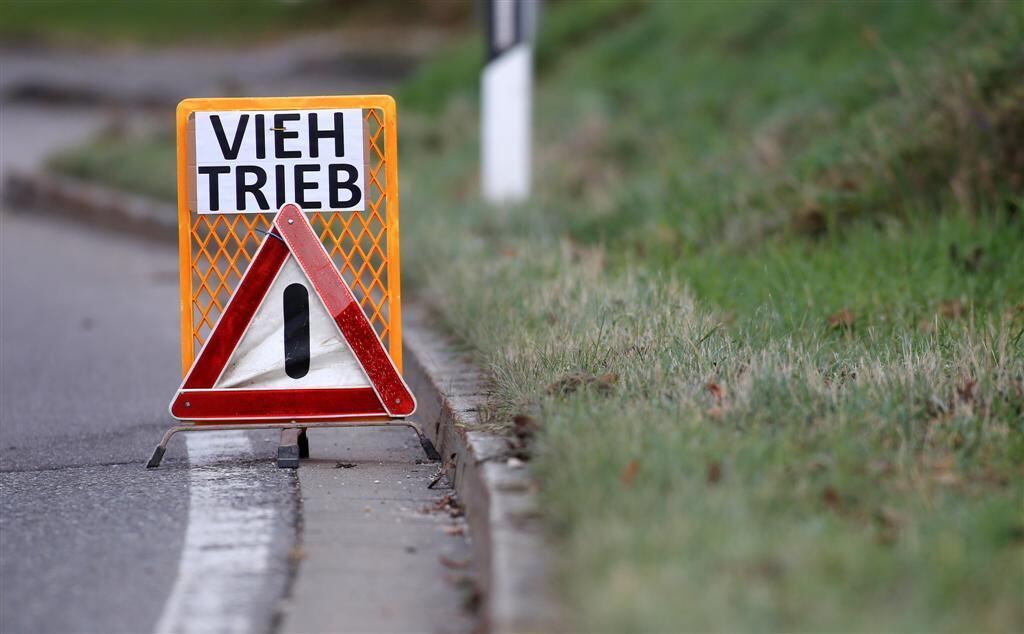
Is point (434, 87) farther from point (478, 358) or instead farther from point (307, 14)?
point (307, 14)

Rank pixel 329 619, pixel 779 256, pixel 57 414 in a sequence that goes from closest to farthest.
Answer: pixel 329 619
pixel 57 414
pixel 779 256

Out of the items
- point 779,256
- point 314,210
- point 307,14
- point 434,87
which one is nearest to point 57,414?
point 314,210

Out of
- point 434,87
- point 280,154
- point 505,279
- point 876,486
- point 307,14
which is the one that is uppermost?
point 307,14

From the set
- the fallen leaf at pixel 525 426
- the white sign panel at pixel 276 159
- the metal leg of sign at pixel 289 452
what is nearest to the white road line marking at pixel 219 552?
the metal leg of sign at pixel 289 452

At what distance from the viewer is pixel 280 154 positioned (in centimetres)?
513

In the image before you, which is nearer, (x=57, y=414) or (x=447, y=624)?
(x=447, y=624)

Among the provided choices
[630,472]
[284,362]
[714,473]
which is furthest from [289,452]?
[714,473]

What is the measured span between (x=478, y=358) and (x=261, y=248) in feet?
3.72

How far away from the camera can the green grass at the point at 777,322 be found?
317 cm

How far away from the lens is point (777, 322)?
229 inches

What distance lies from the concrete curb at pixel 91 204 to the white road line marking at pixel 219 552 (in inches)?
296

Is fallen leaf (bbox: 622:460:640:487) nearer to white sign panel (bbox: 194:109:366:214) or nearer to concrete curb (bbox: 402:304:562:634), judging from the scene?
concrete curb (bbox: 402:304:562:634)

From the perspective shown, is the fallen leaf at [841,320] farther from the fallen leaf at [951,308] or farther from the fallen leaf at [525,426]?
the fallen leaf at [525,426]

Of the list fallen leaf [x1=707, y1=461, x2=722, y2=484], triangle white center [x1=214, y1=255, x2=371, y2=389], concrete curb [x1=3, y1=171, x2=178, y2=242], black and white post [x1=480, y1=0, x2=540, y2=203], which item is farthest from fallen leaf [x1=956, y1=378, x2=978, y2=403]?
concrete curb [x1=3, y1=171, x2=178, y2=242]
